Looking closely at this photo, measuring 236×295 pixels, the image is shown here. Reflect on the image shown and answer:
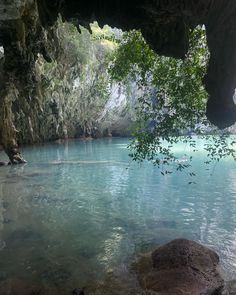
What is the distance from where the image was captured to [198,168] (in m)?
20.2

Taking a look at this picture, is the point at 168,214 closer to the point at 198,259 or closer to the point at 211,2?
the point at 198,259

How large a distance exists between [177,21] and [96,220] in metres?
6.43

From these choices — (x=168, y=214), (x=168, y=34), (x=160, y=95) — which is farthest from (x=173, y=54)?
(x=168, y=214)

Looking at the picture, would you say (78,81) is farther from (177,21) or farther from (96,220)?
(177,21)

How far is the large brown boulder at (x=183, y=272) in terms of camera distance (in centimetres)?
558

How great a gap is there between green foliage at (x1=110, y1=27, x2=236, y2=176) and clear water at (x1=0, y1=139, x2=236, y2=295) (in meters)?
2.54

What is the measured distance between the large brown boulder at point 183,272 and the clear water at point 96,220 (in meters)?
0.63

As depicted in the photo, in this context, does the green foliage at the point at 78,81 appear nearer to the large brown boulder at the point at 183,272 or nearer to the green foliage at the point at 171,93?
the green foliage at the point at 171,93

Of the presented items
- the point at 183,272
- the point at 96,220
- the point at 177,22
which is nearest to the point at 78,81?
the point at 96,220

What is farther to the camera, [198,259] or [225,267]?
[225,267]

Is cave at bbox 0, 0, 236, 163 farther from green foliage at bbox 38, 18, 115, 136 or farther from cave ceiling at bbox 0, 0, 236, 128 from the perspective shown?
green foliage at bbox 38, 18, 115, 136

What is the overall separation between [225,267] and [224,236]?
2121 mm

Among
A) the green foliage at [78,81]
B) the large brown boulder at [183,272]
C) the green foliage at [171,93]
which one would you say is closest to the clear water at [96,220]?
the large brown boulder at [183,272]

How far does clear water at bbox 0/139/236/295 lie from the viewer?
7.21 metres
